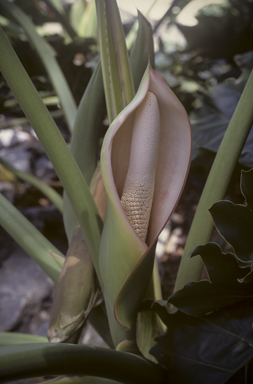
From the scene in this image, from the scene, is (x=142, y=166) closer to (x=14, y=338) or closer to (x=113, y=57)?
(x=113, y=57)

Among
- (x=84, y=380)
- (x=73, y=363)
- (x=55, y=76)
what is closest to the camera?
(x=73, y=363)

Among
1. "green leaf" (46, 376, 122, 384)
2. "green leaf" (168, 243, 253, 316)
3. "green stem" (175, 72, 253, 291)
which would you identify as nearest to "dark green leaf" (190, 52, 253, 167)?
"green stem" (175, 72, 253, 291)

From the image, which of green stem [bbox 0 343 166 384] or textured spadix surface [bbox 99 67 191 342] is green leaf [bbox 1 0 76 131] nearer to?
textured spadix surface [bbox 99 67 191 342]

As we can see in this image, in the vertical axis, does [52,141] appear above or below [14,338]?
above

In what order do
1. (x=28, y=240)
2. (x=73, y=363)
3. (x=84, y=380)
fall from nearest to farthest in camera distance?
1. (x=73, y=363)
2. (x=84, y=380)
3. (x=28, y=240)

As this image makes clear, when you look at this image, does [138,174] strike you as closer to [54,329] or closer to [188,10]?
[54,329]

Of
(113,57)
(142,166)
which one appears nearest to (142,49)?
(113,57)

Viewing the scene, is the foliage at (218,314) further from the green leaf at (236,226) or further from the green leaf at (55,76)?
the green leaf at (55,76)

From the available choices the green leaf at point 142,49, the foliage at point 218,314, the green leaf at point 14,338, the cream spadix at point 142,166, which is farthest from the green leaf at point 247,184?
the green leaf at point 14,338
